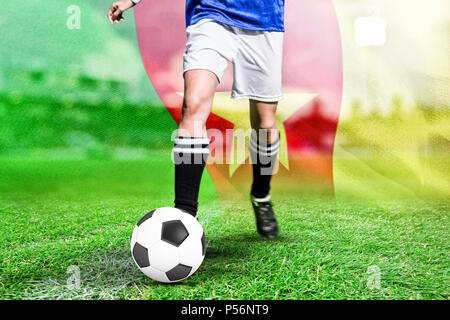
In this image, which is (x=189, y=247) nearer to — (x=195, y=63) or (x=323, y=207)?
(x=195, y=63)

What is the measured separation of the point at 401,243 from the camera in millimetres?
2072

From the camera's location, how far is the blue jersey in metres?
1.79

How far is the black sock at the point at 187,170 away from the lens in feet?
5.16

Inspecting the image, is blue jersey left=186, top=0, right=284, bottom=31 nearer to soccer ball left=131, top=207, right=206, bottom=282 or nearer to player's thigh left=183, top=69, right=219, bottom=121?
player's thigh left=183, top=69, right=219, bottom=121

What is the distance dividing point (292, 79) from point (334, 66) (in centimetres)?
37

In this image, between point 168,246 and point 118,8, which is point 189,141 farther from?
point 118,8

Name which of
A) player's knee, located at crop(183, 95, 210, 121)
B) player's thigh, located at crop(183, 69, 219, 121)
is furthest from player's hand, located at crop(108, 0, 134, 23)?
player's knee, located at crop(183, 95, 210, 121)

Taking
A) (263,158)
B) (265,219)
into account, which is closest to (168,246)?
(265,219)

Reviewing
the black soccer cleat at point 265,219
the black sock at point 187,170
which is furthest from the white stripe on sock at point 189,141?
the black soccer cleat at point 265,219

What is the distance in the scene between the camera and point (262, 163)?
2.29m

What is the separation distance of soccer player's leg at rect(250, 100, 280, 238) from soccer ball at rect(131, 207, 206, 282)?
793 millimetres

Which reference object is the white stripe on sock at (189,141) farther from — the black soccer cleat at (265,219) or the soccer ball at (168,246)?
the black soccer cleat at (265,219)

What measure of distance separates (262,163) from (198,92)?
81 centimetres

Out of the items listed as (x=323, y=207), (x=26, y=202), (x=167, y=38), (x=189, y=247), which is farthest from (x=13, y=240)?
(x=323, y=207)
